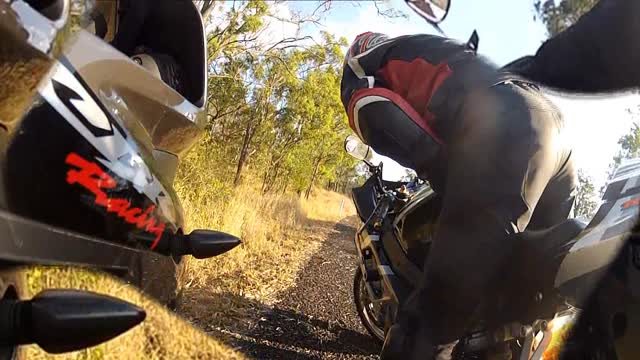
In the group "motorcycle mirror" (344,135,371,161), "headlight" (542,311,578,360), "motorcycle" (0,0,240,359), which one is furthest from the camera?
"motorcycle mirror" (344,135,371,161)

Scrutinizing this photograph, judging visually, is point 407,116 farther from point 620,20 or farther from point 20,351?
point 20,351

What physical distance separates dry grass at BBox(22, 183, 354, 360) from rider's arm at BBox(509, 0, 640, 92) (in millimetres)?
762

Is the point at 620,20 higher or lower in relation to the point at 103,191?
higher

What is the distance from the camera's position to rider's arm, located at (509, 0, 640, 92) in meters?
0.90

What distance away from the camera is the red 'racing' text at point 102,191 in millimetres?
750

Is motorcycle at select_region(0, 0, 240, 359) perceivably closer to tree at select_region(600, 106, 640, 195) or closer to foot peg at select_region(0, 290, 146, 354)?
foot peg at select_region(0, 290, 146, 354)

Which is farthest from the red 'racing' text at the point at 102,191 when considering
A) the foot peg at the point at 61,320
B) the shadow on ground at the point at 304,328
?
the shadow on ground at the point at 304,328

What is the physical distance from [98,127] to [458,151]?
634 millimetres

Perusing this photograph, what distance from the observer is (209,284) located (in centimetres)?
278

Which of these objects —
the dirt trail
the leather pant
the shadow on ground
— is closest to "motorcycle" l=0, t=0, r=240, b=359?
the leather pant

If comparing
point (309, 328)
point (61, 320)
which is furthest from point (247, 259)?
point (61, 320)

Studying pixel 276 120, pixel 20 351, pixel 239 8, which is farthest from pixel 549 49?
pixel 20 351

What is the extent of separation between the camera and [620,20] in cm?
90

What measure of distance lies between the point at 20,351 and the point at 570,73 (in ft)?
3.29
